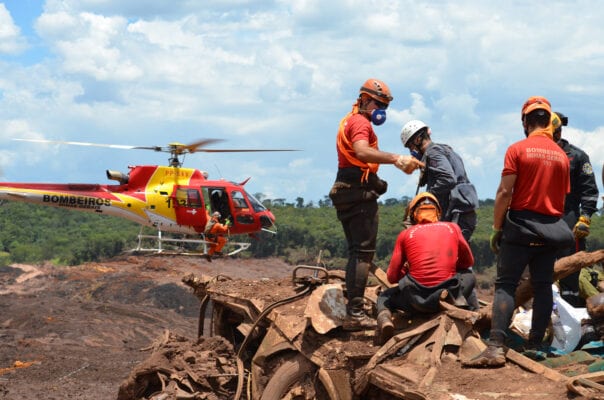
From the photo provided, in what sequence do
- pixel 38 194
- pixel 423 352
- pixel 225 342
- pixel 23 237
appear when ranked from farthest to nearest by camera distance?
pixel 23 237 < pixel 38 194 < pixel 225 342 < pixel 423 352

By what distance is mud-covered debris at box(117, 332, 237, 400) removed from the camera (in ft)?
29.7

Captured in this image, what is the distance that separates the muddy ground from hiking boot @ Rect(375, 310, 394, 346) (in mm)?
681

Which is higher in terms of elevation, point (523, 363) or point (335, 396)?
point (523, 363)

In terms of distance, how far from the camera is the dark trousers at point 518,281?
6.58 m

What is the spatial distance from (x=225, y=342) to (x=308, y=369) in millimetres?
2278

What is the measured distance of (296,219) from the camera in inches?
2104

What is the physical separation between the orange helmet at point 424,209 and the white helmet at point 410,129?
1.45 m

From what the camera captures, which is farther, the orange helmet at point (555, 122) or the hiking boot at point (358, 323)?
the orange helmet at point (555, 122)

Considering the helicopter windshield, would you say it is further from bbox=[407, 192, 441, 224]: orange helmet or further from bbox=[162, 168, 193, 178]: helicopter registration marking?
bbox=[407, 192, 441, 224]: orange helmet

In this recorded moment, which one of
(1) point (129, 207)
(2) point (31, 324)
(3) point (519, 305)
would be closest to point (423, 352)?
(3) point (519, 305)

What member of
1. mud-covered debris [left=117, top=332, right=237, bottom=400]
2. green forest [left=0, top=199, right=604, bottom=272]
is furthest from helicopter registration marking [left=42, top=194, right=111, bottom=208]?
mud-covered debris [left=117, top=332, right=237, bottom=400]

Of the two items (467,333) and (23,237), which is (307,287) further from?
(23,237)

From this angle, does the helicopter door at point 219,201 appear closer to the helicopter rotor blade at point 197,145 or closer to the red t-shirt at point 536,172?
the helicopter rotor blade at point 197,145

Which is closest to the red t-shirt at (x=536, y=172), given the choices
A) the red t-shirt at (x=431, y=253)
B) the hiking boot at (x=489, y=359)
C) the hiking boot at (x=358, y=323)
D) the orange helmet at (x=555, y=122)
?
the red t-shirt at (x=431, y=253)
